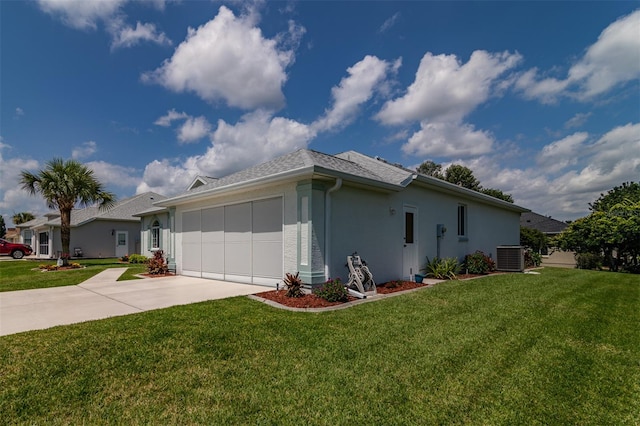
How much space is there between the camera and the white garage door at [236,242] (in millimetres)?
8328

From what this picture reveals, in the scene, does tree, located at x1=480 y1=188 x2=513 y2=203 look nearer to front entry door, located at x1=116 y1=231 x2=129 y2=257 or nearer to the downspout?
the downspout

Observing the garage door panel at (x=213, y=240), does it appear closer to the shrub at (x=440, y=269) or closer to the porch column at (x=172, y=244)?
the porch column at (x=172, y=244)

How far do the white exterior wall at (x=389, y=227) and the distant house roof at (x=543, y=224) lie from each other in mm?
Answer: 19701

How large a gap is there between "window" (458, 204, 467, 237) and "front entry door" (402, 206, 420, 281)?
3.71 m

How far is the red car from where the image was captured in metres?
24.6

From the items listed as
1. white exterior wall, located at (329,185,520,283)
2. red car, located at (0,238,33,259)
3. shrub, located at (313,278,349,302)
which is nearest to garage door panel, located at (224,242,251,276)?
white exterior wall, located at (329,185,520,283)

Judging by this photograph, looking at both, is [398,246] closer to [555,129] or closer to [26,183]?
[555,129]

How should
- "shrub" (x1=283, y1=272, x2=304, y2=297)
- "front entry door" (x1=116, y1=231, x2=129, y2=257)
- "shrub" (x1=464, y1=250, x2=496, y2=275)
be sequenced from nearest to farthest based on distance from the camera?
"shrub" (x1=283, y1=272, x2=304, y2=297) → "shrub" (x1=464, y1=250, x2=496, y2=275) → "front entry door" (x1=116, y1=231, x2=129, y2=257)

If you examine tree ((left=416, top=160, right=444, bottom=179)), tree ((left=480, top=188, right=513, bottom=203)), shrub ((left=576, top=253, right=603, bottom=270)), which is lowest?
shrub ((left=576, top=253, right=603, bottom=270))

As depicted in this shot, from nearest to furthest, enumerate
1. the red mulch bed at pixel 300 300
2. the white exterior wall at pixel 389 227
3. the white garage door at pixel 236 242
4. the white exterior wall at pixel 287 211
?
1. the red mulch bed at pixel 300 300
2. the white exterior wall at pixel 287 211
3. the white exterior wall at pixel 389 227
4. the white garage door at pixel 236 242

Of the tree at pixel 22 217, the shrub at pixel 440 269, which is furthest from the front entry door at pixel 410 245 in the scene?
the tree at pixel 22 217

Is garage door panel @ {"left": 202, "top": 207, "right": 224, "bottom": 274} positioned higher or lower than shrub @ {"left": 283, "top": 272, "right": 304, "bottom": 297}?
higher

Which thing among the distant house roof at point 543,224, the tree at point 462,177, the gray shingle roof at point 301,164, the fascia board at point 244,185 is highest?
the tree at point 462,177

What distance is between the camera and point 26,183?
1552 centimetres
